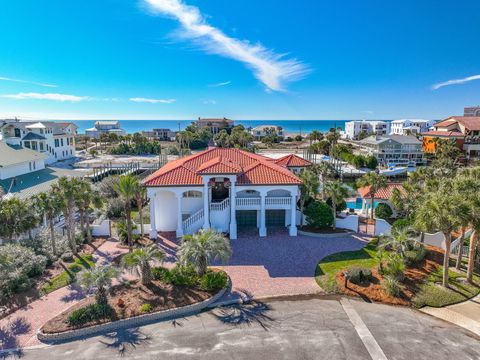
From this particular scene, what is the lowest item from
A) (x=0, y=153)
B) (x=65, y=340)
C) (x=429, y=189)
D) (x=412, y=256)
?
(x=65, y=340)

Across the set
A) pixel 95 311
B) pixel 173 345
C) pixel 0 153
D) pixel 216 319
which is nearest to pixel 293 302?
pixel 216 319

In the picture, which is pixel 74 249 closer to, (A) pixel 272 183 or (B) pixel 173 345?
(B) pixel 173 345

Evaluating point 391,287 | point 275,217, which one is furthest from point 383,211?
point 391,287

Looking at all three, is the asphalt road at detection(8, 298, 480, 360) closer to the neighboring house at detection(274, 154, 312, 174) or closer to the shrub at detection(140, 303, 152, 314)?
the shrub at detection(140, 303, 152, 314)

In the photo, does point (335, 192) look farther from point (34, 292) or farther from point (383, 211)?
point (34, 292)

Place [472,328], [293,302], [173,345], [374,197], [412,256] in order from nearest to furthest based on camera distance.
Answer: [173,345], [472,328], [293,302], [412,256], [374,197]
